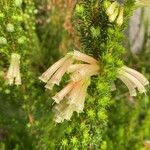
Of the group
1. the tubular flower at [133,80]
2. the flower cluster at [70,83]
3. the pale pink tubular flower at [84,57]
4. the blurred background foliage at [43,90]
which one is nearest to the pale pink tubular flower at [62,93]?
the flower cluster at [70,83]

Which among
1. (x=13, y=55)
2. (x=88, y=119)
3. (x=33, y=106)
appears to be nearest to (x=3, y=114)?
(x=33, y=106)

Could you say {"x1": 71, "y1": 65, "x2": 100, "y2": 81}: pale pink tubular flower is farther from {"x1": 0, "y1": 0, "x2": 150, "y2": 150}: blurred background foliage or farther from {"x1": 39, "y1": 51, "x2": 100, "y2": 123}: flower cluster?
{"x1": 0, "y1": 0, "x2": 150, "y2": 150}: blurred background foliage

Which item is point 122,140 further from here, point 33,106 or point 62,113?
point 62,113

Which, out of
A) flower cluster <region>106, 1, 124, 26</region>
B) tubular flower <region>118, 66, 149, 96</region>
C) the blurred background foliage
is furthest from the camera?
the blurred background foliage

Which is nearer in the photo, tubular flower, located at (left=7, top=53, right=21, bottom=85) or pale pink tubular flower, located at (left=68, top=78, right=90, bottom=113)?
pale pink tubular flower, located at (left=68, top=78, right=90, bottom=113)

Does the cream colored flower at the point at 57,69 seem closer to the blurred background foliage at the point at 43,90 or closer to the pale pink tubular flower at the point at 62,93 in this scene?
the pale pink tubular flower at the point at 62,93

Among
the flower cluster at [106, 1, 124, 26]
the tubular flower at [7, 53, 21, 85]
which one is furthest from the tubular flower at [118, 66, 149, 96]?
the tubular flower at [7, 53, 21, 85]
